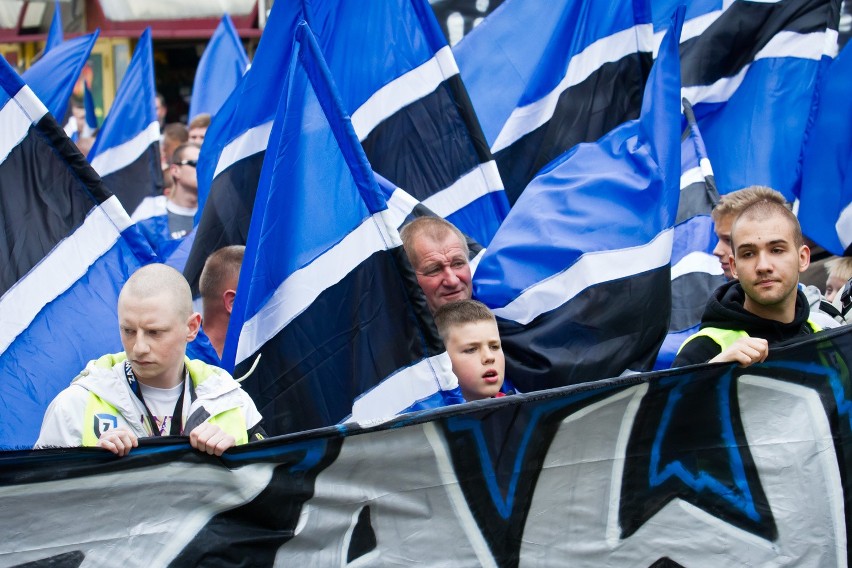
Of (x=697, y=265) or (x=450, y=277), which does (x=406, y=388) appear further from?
(x=697, y=265)

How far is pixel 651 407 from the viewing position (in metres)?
3.52

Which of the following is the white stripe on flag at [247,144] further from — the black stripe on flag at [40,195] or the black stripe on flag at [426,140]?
the black stripe on flag at [40,195]

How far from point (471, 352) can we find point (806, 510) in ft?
3.92

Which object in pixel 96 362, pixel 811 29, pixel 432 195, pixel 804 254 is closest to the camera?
pixel 96 362

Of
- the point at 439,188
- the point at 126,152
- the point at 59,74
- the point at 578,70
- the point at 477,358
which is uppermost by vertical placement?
the point at 59,74

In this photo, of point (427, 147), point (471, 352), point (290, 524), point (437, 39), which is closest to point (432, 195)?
point (427, 147)

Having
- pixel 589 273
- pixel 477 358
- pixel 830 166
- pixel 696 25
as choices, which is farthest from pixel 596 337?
pixel 696 25

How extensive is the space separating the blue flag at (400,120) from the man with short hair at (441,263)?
95 centimetres

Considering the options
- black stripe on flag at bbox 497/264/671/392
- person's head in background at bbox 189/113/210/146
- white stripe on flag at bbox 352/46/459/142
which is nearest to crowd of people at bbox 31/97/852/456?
black stripe on flag at bbox 497/264/671/392

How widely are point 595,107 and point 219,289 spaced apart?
201 cm

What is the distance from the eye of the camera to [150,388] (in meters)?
3.45

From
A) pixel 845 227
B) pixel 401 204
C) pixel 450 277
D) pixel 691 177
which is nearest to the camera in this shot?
pixel 450 277

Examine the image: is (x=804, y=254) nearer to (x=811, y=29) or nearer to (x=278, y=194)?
(x=278, y=194)

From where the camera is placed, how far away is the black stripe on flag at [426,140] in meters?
5.78
